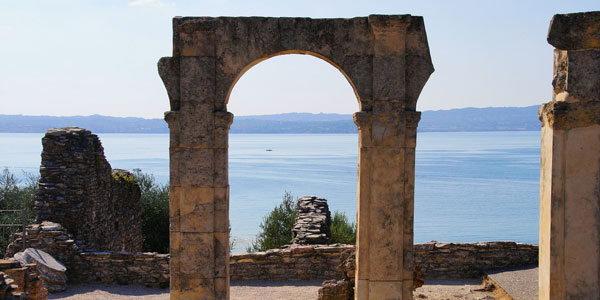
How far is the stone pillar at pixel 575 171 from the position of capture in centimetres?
646

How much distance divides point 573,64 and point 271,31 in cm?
365

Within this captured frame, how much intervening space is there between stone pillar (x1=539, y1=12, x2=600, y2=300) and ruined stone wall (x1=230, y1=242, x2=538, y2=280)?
5.49 m

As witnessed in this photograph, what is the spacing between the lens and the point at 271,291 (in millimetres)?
Result: 11219

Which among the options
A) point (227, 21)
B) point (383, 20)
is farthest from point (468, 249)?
point (227, 21)

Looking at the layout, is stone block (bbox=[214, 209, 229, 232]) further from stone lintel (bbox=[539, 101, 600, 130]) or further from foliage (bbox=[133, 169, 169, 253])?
A: foliage (bbox=[133, 169, 169, 253])

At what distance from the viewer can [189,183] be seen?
7.29 metres

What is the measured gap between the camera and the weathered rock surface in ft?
36.3

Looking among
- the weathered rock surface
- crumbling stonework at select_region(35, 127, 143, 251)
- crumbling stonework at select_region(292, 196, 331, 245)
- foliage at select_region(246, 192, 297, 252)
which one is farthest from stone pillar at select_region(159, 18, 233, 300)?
foliage at select_region(246, 192, 297, 252)

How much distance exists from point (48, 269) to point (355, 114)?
747 centimetres

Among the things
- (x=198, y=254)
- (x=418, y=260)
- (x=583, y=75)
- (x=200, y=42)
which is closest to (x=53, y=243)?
(x=198, y=254)

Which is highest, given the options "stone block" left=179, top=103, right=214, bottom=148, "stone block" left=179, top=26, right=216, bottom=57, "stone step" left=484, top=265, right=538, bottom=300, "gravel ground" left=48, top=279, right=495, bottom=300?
"stone block" left=179, top=26, right=216, bottom=57

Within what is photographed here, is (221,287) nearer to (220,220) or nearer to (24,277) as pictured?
(220,220)

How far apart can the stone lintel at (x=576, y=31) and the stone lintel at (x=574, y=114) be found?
683 mm

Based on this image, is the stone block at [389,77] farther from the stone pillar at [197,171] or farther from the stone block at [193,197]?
the stone block at [193,197]
